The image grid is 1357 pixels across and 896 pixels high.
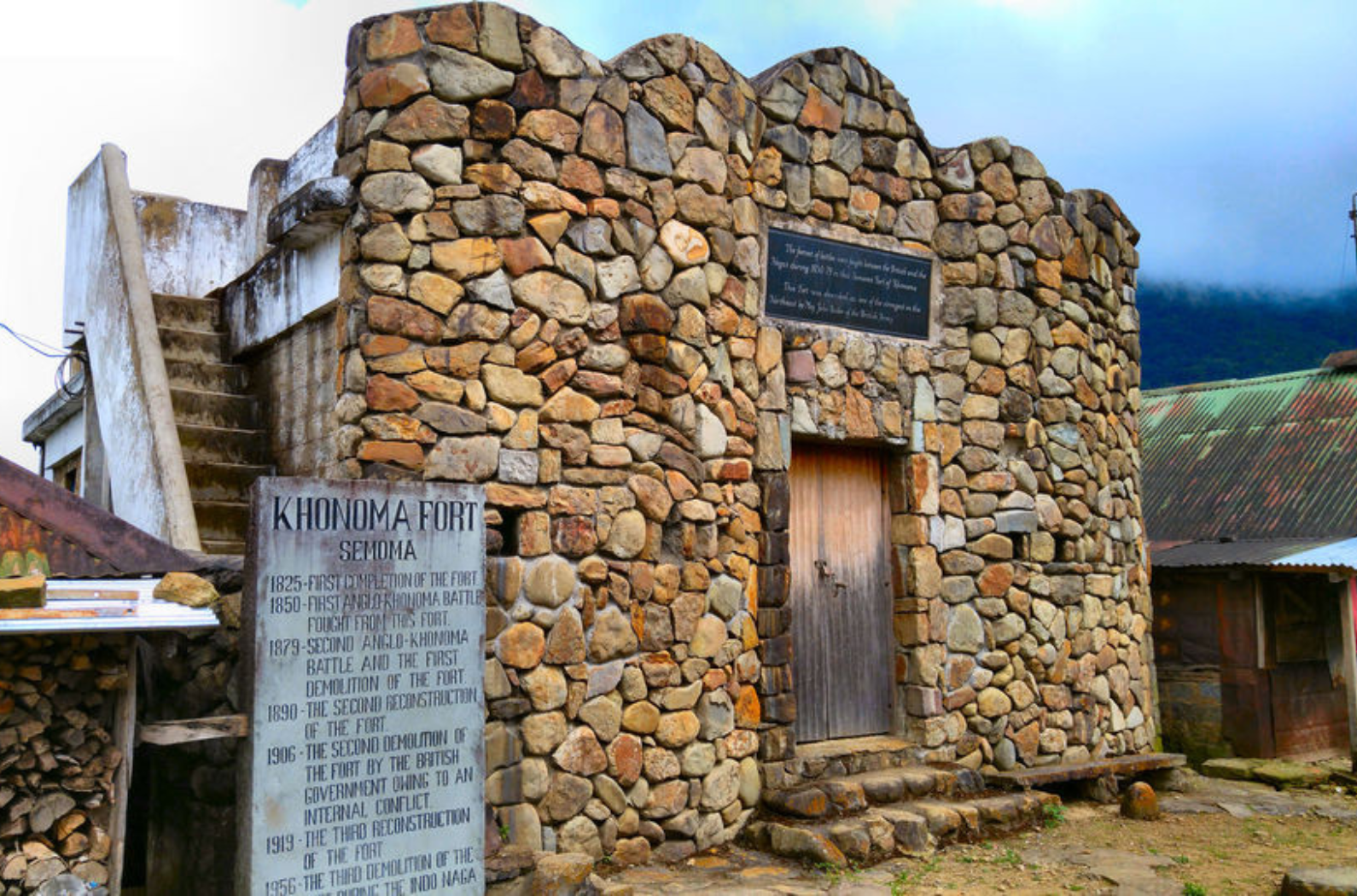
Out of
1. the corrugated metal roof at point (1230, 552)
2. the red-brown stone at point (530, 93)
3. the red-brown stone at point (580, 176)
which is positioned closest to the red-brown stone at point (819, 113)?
the red-brown stone at point (580, 176)

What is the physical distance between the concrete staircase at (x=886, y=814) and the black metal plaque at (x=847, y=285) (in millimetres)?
Result: 2986

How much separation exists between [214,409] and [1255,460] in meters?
12.2

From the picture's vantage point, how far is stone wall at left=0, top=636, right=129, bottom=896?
152 inches

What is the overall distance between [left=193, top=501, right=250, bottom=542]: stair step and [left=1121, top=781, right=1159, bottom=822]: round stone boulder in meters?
6.21

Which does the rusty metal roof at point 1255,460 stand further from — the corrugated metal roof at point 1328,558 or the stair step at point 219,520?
the stair step at point 219,520

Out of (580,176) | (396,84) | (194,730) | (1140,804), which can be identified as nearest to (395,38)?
(396,84)

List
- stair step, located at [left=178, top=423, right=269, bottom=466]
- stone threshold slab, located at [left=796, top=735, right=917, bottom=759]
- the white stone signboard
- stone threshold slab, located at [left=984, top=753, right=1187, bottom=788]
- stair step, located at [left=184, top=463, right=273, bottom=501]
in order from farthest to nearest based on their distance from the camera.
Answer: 1. stone threshold slab, located at [left=984, top=753, right=1187, bottom=788]
2. stone threshold slab, located at [left=796, top=735, right=917, bottom=759]
3. stair step, located at [left=178, top=423, right=269, bottom=466]
4. stair step, located at [left=184, top=463, right=273, bottom=501]
5. the white stone signboard

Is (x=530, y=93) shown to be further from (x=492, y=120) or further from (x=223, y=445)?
(x=223, y=445)

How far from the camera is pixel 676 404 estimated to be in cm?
662

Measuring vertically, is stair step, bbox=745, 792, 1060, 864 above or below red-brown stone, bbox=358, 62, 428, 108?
below

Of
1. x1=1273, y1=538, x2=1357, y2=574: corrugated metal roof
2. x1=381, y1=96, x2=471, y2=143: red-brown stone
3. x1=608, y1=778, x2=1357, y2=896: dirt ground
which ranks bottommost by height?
x1=608, y1=778, x2=1357, y2=896: dirt ground

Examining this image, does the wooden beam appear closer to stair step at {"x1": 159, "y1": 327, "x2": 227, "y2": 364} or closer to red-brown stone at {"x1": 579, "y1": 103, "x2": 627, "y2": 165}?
red-brown stone at {"x1": 579, "y1": 103, "x2": 627, "y2": 165}

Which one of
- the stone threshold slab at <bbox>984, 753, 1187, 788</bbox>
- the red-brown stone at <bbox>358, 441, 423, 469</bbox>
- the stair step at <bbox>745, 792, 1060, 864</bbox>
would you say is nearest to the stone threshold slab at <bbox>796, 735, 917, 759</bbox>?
the stair step at <bbox>745, 792, 1060, 864</bbox>

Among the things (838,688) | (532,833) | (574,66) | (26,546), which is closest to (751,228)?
(574,66)
